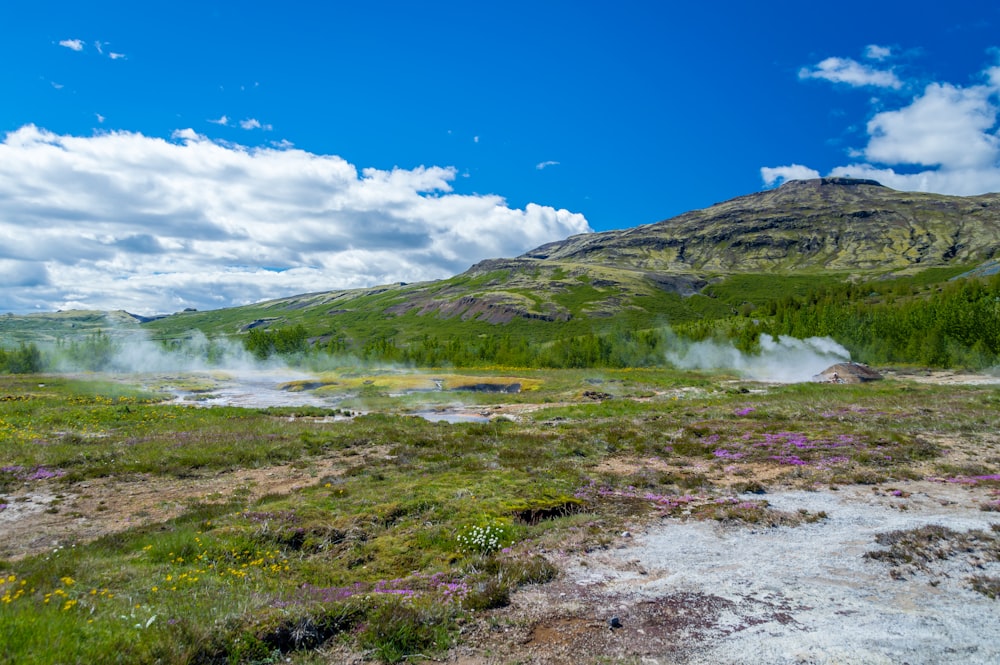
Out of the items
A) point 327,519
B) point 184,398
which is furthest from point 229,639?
point 184,398

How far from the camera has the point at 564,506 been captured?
15.3 meters

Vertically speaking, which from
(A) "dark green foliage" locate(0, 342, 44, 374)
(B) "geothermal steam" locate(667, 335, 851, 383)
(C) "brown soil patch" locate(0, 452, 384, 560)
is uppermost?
(A) "dark green foliage" locate(0, 342, 44, 374)

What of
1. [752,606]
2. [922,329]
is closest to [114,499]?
[752,606]

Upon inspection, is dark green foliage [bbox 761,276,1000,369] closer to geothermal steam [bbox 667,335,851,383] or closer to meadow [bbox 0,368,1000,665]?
geothermal steam [bbox 667,335,851,383]

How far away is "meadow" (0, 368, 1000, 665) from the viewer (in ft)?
25.0

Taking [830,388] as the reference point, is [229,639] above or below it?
above

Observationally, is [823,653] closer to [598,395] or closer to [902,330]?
[598,395]

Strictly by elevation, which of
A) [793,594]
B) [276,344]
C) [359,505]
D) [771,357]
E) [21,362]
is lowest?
[771,357]

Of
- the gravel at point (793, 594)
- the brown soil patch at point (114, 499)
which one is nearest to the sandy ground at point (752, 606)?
the gravel at point (793, 594)

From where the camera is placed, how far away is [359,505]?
16.0 metres

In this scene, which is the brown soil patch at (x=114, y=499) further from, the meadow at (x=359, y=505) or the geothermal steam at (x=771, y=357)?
the geothermal steam at (x=771, y=357)

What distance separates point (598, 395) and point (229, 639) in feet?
170

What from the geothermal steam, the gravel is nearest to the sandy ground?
the gravel

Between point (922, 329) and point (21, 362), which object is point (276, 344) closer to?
point (21, 362)
